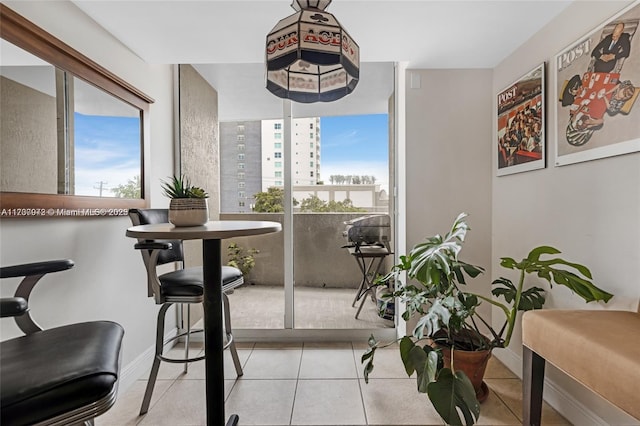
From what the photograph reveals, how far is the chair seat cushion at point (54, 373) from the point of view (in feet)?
2.40

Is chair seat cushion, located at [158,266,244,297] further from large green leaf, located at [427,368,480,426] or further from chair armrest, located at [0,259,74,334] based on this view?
large green leaf, located at [427,368,480,426]

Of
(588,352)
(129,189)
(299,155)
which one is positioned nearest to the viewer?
(588,352)

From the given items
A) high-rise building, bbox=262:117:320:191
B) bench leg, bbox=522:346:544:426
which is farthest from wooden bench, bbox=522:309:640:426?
high-rise building, bbox=262:117:320:191

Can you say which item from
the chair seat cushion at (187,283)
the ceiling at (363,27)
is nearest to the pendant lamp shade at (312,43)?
the ceiling at (363,27)

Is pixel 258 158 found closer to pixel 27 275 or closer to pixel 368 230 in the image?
pixel 368 230

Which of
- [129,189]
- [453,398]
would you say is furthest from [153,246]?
[453,398]

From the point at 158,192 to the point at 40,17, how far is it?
1229mm

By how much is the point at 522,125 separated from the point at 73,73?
267 cm

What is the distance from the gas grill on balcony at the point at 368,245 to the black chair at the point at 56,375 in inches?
77.4

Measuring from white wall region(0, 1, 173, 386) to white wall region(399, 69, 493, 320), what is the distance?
1991 mm

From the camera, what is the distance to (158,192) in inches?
94.4

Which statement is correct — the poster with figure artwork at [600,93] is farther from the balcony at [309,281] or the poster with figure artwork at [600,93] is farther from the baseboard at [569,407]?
the balcony at [309,281]

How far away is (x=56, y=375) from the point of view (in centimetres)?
80

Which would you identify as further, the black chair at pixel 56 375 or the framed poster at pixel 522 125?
the framed poster at pixel 522 125
